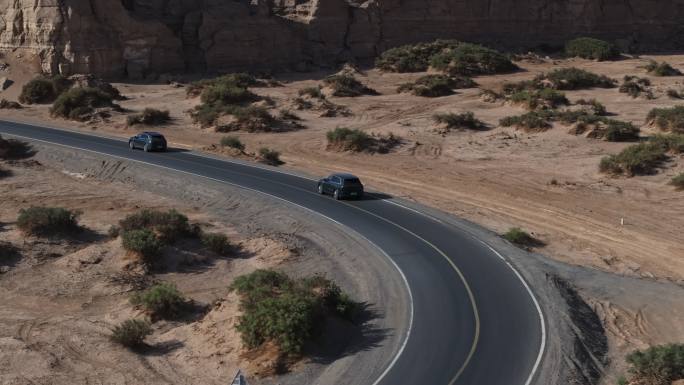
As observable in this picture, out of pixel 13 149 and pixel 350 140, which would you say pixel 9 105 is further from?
pixel 350 140

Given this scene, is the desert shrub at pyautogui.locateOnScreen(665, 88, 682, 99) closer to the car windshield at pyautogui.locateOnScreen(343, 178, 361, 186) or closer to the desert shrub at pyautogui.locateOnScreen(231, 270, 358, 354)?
the car windshield at pyautogui.locateOnScreen(343, 178, 361, 186)

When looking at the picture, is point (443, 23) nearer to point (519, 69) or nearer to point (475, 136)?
point (519, 69)

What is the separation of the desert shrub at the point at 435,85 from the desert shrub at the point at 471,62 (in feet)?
10.4

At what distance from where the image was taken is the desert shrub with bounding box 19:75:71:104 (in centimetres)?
6438

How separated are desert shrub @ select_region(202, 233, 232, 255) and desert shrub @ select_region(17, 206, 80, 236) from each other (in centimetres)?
637

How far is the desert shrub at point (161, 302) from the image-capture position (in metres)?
24.6

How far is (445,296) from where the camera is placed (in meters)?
24.9

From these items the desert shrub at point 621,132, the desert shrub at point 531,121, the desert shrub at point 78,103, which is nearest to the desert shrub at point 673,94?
the desert shrub at point 621,132

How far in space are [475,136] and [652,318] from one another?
2838cm

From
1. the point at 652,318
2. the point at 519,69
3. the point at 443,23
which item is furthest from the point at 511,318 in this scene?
the point at 443,23

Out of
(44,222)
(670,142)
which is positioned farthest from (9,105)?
(670,142)

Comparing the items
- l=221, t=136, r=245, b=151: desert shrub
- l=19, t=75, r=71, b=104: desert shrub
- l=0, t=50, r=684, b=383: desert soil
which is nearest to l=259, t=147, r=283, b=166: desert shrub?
l=0, t=50, r=684, b=383: desert soil

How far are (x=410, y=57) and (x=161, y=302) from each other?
56.9 m

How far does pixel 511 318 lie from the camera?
23203 mm
